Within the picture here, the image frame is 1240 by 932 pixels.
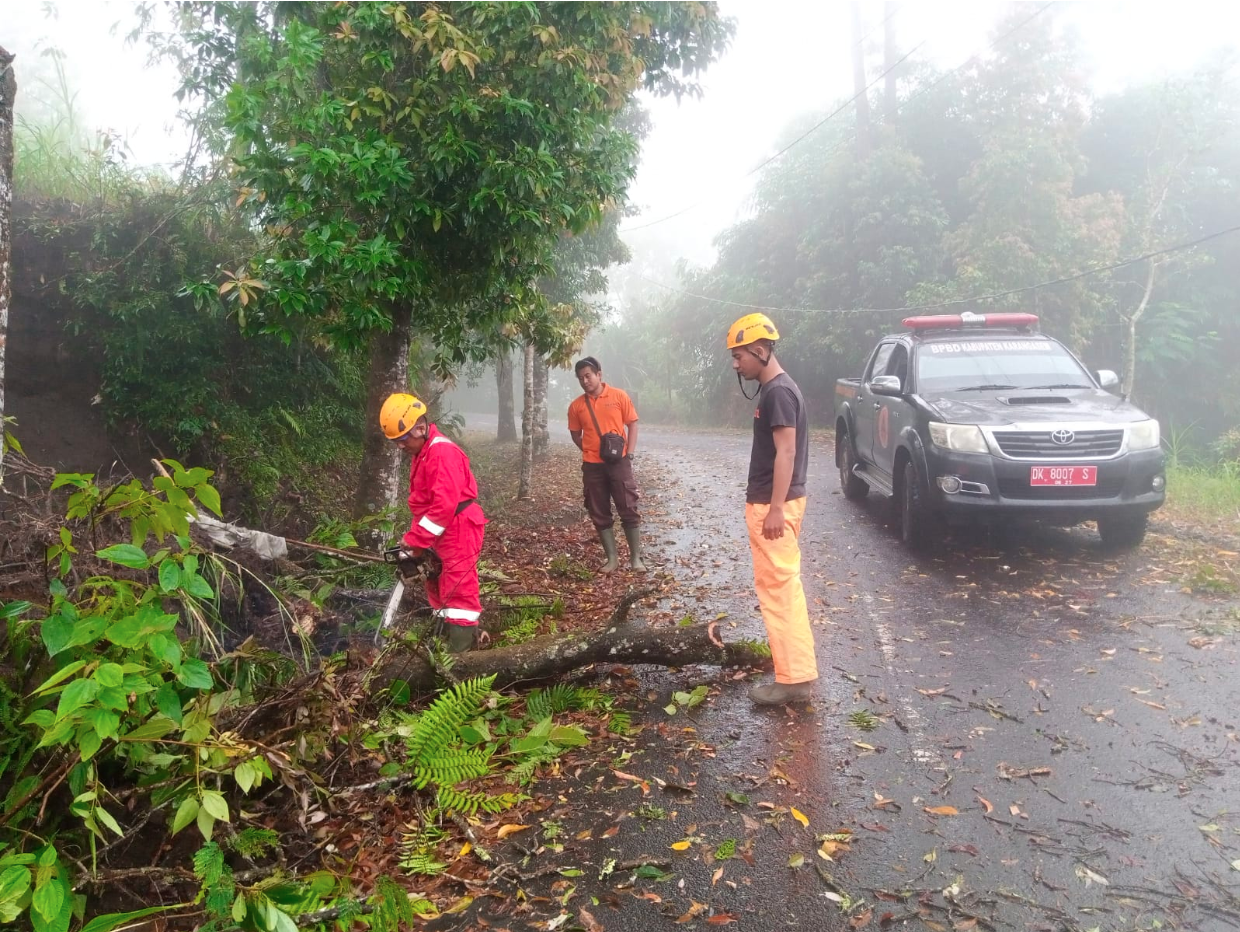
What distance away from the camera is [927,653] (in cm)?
536

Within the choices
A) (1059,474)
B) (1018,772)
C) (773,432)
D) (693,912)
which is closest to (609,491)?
(773,432)

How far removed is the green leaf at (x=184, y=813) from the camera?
267 centimetres

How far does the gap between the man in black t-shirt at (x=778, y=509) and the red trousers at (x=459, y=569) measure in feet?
5.39

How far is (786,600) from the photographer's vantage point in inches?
179

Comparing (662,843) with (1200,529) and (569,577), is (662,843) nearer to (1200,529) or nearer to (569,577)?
(569,577)

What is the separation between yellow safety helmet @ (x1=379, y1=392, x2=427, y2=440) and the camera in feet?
15.7

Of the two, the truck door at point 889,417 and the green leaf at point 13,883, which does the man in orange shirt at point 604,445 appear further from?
the green leaf at point 13,883

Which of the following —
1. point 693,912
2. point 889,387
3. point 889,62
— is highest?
point 889,62

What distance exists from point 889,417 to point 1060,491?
204 centimetres

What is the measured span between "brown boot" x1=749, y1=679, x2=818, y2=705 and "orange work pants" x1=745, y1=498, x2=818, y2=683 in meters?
0.04

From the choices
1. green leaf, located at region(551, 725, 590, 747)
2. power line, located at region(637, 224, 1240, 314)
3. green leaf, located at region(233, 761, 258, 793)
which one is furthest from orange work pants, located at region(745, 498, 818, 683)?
power line, located at region(637, 224, 1240, 314)

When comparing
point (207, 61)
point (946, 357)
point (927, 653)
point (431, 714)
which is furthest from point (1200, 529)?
point (207, 61)

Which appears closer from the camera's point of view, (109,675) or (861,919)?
(109,675)

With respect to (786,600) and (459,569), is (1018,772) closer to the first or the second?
(786,600)
